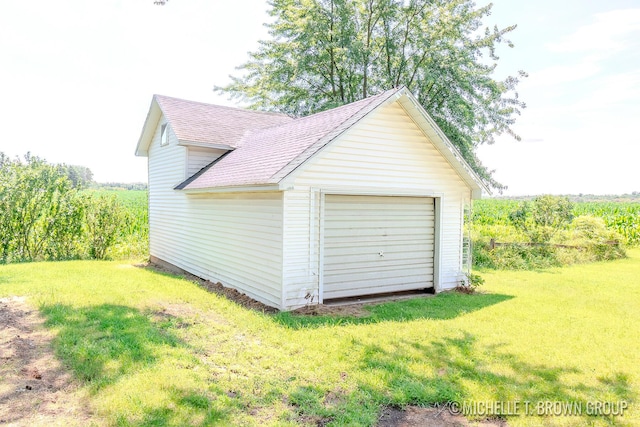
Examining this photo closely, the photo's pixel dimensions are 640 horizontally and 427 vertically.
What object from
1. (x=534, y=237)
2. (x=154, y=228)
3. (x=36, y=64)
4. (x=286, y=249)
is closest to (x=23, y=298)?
(x=286, y=249)

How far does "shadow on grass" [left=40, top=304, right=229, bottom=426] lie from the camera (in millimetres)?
3773

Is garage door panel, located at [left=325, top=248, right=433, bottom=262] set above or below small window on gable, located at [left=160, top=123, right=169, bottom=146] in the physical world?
below

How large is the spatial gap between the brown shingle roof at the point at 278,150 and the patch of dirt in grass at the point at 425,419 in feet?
14.5

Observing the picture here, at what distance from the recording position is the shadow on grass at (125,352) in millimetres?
3773

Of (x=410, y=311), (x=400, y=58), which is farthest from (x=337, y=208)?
(x=400, y=58)

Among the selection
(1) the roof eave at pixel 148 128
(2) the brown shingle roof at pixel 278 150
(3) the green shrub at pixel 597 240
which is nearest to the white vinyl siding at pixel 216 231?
(1) the roof eave at pixel 148 128

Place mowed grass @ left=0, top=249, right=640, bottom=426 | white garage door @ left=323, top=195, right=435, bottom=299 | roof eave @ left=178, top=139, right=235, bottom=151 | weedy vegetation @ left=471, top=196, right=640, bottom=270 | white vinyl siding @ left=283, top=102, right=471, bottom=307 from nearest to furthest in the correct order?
1. mowed grass @ left=0, top=249, right=640, bottom=426
2. white vinyl siding @ left=283, top=102, right=471, bottom=307
3. white garage door @ left=323, top=195, right=435, bottom=299
4. roof eave @ left=178, top=139, right=235, bottom=151
5. weedy vegetation @ left=471, top=196, right=640, bottom=270

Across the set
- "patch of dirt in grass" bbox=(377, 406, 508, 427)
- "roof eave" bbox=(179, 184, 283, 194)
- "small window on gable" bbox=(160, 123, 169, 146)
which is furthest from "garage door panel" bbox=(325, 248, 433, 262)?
"small window on gable" bbox=(160, 123, 169, 146)

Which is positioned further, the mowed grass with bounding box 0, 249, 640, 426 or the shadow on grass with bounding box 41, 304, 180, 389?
the shadow on grass with bounding box 41, 304, 180, 389

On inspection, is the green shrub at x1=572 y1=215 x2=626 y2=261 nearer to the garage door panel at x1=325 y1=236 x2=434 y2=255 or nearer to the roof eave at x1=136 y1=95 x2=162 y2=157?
the garage door panel at x1=325 y1=236 x2=434 y2=255

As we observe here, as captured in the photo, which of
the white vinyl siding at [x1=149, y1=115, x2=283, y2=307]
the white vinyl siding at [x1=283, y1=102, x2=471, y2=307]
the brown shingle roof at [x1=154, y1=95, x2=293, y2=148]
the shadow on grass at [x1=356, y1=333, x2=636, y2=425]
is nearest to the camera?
the shadow on grass at [x1=356, y1=333, x2=636, y2=425]

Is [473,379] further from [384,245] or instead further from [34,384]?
[34,384]

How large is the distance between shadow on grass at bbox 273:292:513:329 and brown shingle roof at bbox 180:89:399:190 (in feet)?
8.53

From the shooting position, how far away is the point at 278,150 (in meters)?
9.26
